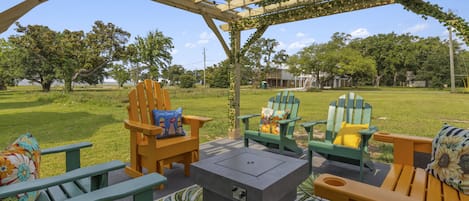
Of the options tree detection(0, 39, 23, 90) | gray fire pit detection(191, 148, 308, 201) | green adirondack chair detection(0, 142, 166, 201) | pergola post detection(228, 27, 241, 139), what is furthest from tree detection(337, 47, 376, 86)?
tree detection(0, 39, 23, 90)

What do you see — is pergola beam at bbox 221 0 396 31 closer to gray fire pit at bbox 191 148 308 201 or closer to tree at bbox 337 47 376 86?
gray fire pit at bbox 191 148 308 201

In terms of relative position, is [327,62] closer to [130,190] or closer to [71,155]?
[71,155]

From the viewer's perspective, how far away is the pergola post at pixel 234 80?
167 inches

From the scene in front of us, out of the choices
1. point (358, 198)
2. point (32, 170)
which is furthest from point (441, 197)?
point (32, 170)

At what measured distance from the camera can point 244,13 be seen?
4.14 meters

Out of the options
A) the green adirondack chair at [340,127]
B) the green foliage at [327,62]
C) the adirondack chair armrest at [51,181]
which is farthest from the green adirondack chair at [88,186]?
the green foliage at [327,62]

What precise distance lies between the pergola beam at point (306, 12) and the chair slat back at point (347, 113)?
1.15 metres

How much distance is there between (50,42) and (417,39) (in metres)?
36.8

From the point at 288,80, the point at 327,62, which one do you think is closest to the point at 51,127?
the point at 327,62

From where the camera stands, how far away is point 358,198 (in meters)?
0.91

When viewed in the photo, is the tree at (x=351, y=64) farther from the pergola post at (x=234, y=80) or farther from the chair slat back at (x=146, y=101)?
the chair slat back at (x=146, y=101)

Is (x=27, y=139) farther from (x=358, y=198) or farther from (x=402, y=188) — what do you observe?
(x=402, y=188)

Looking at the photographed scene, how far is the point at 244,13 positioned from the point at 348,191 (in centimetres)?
374

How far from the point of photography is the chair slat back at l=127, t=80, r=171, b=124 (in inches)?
99.3
